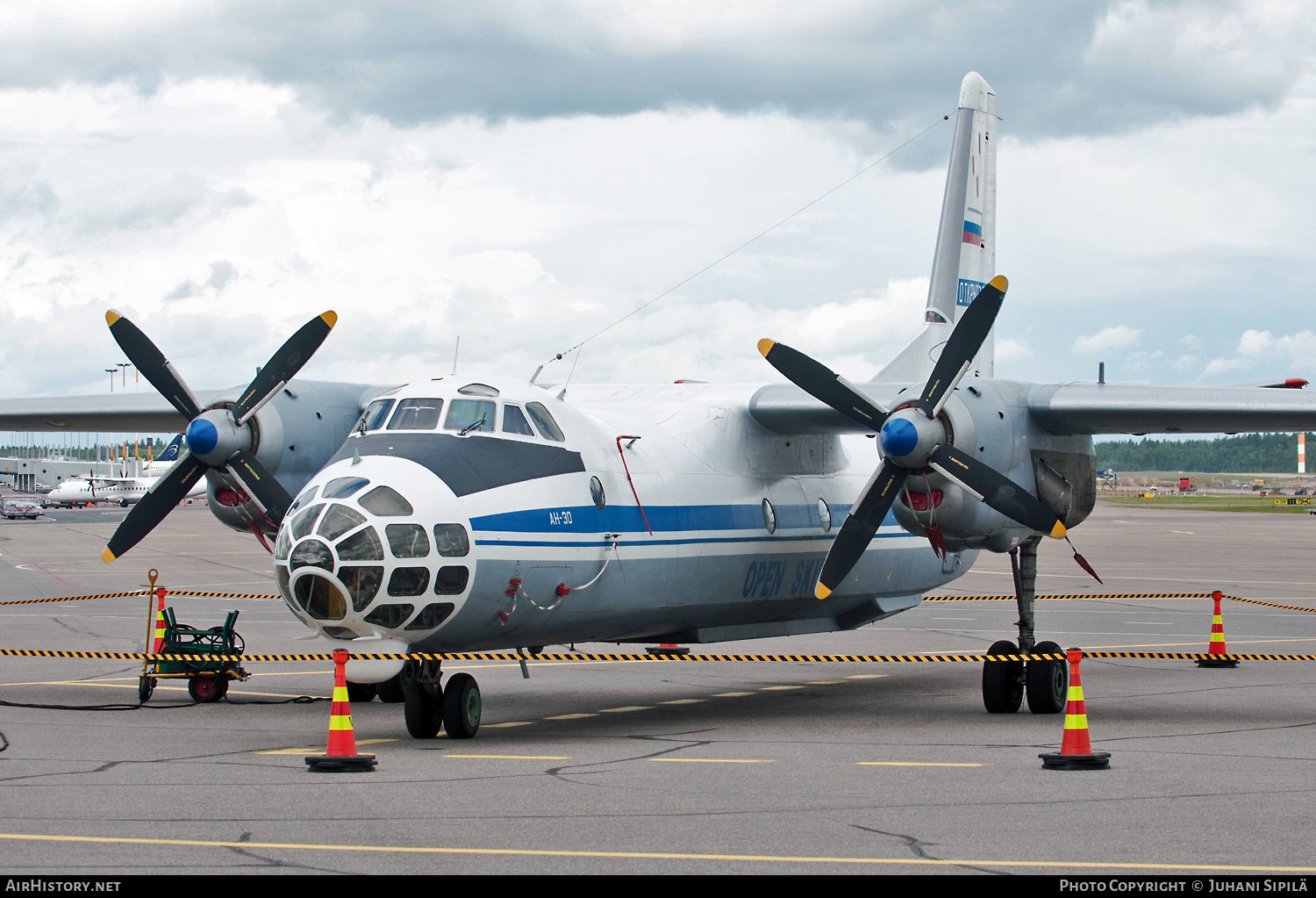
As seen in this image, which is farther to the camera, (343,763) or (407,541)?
(407,541)

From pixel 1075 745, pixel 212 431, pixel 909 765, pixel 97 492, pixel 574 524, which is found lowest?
pixel 909 765

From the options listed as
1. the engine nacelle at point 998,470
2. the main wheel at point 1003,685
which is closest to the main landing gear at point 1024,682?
the main wheel at point 1003,685

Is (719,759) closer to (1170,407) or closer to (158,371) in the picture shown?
(1170,407)

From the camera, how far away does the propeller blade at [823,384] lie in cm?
1497

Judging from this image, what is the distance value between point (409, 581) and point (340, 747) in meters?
1.48

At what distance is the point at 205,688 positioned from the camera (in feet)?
52.6

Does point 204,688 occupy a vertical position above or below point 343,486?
below

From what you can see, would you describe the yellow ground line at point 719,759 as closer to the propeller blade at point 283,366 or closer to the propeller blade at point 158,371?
the propeller blade at point 283,366

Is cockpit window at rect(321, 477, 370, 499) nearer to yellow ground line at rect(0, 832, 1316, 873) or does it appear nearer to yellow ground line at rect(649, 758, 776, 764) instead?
yellow ground line at rect(649, 758, 776, 764)

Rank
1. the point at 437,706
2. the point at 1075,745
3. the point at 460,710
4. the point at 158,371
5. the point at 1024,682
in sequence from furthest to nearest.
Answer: the point at 158,371, the point at 1024,682, the point at 437,706, the point at 460,710, the point at 1075,745

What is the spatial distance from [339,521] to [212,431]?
4.50m

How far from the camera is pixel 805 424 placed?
16.7 metres

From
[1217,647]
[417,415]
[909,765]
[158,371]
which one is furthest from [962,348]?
[158,371]

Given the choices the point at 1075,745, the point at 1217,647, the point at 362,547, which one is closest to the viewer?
the point at 1075,745
